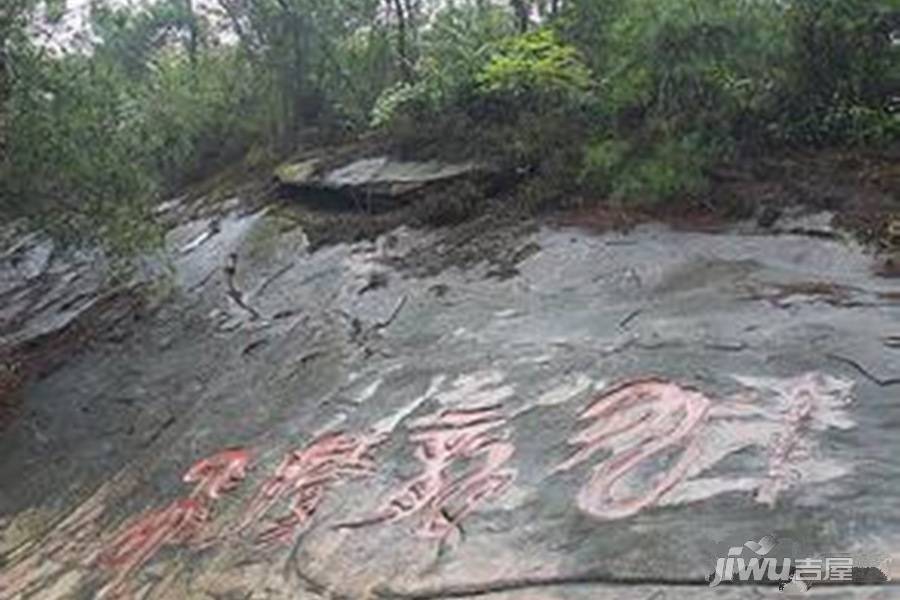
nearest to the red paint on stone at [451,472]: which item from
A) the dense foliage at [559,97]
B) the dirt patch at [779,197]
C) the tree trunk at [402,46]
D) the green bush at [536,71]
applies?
the dirt patch at [779,197]

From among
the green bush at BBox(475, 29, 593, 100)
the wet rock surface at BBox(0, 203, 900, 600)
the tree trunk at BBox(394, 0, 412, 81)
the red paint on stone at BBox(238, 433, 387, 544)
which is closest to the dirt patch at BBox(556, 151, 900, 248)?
the wet rock surface at BBox(0, 203, 900, 600)

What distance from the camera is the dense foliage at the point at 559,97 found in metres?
11.5

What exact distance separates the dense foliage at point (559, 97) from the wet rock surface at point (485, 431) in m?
1.28

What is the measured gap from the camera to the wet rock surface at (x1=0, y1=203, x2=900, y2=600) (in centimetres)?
636

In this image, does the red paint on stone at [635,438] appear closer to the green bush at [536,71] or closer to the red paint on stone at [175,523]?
the red paint on stone at [175,523]

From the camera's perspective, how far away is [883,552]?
18.2ft

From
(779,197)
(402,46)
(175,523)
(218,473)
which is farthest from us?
(402,46)

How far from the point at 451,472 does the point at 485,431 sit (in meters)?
0.48

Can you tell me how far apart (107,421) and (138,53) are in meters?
18.2

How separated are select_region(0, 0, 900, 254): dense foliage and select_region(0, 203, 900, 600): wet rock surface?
1279 millimetres

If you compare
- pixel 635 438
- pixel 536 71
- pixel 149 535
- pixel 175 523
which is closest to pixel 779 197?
pixel 536 71

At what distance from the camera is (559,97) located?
13.7 m

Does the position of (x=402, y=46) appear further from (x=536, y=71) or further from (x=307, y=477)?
(x=307, y=477)

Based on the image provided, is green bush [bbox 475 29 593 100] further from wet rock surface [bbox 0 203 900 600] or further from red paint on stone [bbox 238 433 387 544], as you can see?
red paint on stone [bbox 238 433 387 544]
